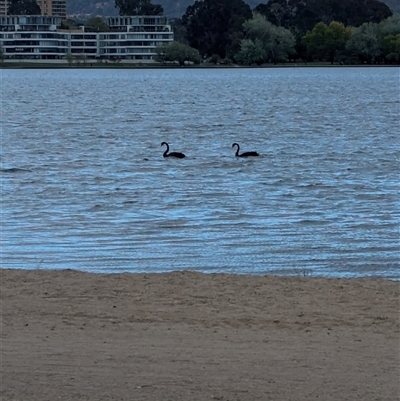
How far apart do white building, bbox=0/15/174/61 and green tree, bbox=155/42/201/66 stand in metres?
11.5

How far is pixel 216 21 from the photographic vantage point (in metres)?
150

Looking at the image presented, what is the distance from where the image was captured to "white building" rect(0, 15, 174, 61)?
178 metres

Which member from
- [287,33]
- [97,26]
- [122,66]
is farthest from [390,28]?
[97,26]

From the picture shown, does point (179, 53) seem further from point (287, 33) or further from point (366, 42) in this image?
point (366, 42)

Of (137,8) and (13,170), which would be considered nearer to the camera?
(13,170)

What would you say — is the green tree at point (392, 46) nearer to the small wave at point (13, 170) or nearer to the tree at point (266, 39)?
the tree at point (266, 39)

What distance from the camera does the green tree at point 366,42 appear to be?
13388cm

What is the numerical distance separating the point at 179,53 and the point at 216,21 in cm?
895

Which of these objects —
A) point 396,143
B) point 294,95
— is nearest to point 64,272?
point 396,143

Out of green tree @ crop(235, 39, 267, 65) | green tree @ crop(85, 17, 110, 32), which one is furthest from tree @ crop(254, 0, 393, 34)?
green tree @ crop(85, 17, 110, 32)

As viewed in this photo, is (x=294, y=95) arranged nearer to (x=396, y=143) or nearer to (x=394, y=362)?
(x=396, y=143)

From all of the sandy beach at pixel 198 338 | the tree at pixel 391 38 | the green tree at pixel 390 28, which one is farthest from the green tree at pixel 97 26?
the sandy beach at pixel 198 338

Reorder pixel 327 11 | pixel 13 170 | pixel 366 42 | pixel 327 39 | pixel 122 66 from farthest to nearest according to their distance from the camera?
pixel 122 66 < pixel 327 11 < pixel 327 39 < pixel 366 42 < pixel 13 170

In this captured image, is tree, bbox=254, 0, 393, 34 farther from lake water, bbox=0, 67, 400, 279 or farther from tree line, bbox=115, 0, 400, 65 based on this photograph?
lake water, bbox=0, 67, 400, 279
